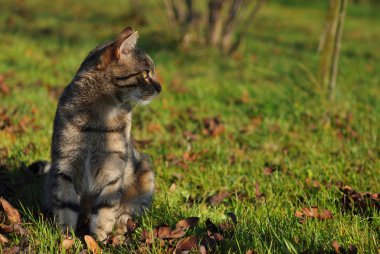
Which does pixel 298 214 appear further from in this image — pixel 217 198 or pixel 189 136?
pixel 189 136

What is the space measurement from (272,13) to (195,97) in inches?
515

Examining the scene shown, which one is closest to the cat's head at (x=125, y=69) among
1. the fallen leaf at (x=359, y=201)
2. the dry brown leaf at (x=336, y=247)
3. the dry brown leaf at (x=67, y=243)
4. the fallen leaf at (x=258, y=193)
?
the dry brown leaf at (x=67, y=243)

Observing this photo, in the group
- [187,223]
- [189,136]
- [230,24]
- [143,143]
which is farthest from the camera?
[230,24]

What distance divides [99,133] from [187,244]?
97 centimetres

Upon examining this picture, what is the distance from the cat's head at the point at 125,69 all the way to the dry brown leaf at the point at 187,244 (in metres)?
1.02

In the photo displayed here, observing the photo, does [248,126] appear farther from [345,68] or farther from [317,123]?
[345,68]

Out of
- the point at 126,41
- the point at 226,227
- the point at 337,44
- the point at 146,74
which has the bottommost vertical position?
the point at 226,227

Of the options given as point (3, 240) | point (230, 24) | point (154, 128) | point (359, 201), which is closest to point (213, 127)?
point (154, 128)

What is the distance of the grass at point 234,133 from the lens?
3.10 metres

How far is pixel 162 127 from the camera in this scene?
19.0 feet

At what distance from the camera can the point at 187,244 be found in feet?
9.06

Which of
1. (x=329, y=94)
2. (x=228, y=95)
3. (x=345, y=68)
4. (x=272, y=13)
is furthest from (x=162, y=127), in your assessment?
(x=272, y=13)

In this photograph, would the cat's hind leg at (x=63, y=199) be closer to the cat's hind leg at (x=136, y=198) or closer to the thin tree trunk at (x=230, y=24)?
the cat's hind leg at (x=136, y=198)

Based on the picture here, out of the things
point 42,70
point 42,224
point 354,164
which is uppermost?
point 42,70
